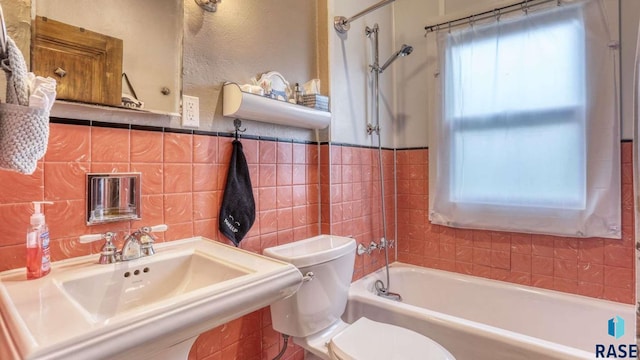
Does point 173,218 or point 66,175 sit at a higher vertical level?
point 66,175

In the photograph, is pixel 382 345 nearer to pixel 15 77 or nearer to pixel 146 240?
pixel 146 240

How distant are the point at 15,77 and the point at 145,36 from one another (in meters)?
0.61

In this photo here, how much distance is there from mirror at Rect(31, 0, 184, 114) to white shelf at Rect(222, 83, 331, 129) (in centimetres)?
20

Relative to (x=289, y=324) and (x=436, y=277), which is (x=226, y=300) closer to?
(x=289, y=324)

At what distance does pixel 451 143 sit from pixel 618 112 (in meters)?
0.82

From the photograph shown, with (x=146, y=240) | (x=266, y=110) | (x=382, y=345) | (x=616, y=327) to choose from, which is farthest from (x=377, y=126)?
(x=616, y=327)

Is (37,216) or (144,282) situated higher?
(37,216)

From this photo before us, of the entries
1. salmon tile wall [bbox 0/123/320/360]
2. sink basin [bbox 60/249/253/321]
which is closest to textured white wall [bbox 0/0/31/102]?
salmon tile wall [bbox 0/123/320/360]

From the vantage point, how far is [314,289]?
1.28 metres

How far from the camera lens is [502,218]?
1.85m

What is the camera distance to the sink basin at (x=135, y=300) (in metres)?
0.49

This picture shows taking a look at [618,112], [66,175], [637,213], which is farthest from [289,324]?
[618,112]

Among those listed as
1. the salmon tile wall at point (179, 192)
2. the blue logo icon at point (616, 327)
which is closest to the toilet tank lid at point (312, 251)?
the salmon tile wall at point (179, 192)

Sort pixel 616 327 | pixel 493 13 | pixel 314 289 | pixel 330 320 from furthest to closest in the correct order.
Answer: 1. pixel 493 13
2. pixel 616 327
3. pixel 330 320
4. pixel 314 289
